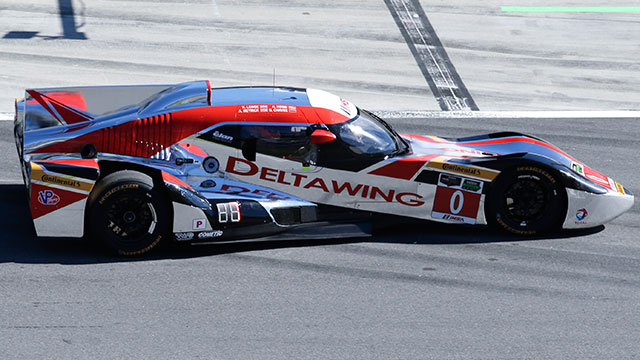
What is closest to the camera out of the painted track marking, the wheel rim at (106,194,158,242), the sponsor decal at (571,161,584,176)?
the wheel rim at (106,194,158,242)

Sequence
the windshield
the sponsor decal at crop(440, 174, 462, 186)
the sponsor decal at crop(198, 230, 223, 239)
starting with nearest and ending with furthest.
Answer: the sponsor decal at crop(198, 230, 223, 239)
the windshield
the sponsor decal at crop(440, 174, 462, 186)

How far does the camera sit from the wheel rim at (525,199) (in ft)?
30.8

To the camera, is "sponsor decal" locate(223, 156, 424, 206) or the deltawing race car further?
"sponsor decal" locate(223, 156, 424, 206)

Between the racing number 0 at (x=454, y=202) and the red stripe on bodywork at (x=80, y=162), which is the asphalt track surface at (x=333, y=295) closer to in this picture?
the racing number 0 at (x=454, y=202)

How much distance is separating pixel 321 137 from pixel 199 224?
1437 mm

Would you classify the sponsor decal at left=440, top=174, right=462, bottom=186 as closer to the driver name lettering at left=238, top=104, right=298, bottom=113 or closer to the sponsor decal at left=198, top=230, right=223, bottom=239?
the driver name lettering at left=238, top=104, right=298, bottom=113

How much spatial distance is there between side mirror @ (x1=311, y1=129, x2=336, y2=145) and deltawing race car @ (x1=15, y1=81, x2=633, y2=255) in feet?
0.06

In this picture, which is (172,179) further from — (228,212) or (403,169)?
(403,169)

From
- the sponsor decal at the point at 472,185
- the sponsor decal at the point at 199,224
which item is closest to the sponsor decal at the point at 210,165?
the sponsor decal at the point at 199,224

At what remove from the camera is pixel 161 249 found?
899 centimetres

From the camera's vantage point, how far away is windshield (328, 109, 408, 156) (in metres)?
9.21

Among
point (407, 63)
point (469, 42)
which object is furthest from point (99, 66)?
point (469, 42)

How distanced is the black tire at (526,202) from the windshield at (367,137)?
3.46 ft

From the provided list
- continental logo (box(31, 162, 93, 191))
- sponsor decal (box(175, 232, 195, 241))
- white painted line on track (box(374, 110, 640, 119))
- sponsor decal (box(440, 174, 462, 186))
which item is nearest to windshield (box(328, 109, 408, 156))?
sponsor decal (box(440, 174, 462, 186))
